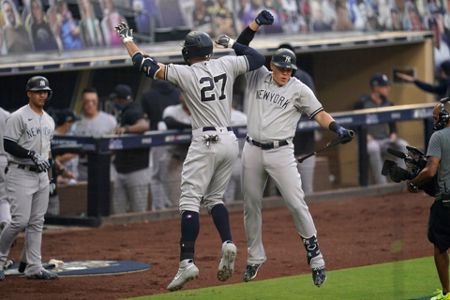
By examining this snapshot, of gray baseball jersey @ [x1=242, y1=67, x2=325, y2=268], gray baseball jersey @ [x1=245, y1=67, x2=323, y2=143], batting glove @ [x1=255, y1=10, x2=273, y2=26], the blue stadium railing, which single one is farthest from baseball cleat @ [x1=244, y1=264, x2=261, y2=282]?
the blue stadium railing

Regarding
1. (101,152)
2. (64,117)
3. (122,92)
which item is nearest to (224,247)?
(101,152)

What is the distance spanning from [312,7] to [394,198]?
3351mm

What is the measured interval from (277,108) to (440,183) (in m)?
1.49

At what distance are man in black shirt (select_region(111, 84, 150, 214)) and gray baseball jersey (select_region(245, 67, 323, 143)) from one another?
507 centimetres

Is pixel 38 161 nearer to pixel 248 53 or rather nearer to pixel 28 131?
pixel 28 131

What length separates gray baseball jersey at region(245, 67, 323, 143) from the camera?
10.5m

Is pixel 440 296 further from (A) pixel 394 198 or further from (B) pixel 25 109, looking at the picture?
(A) pixel 394 198

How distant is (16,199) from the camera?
11.5 metres

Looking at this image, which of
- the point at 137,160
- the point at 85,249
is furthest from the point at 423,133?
the point at 85,249

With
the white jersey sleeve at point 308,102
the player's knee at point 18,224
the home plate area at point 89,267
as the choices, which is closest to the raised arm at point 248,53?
the white jersey sleeve at point 308,102

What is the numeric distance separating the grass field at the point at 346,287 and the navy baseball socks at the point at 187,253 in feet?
2.81

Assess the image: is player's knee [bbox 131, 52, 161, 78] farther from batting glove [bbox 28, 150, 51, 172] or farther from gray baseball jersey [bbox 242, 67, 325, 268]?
batting glove [bbox 28, 150, 51, 172]

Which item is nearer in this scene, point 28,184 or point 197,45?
point 197,45

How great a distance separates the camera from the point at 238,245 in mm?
14172
